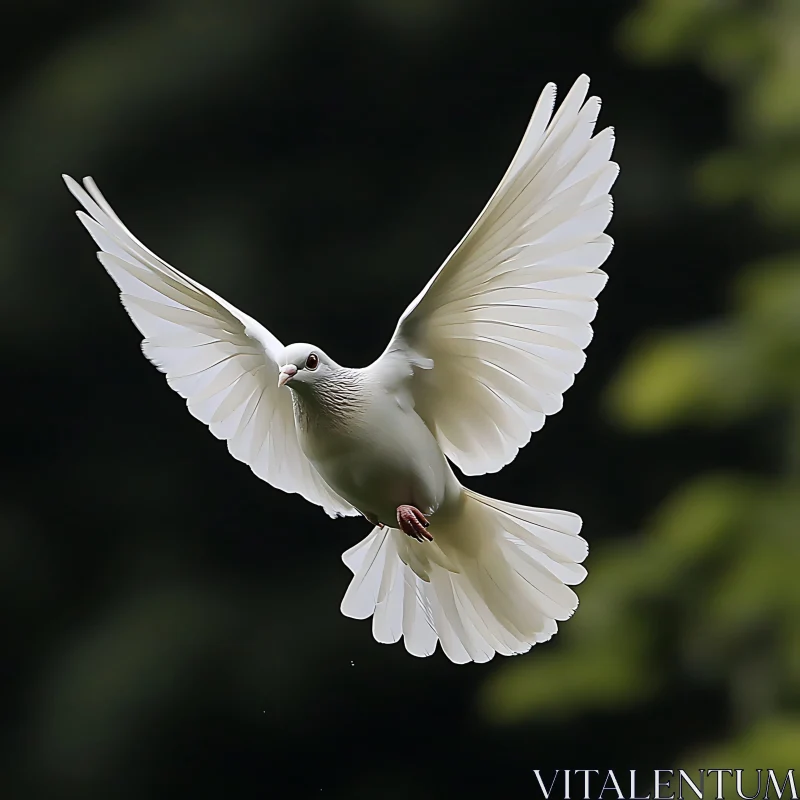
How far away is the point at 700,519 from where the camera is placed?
2471 millimetres

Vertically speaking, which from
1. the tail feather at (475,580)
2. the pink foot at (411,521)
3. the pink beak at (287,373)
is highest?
the tail feather at (475,580)

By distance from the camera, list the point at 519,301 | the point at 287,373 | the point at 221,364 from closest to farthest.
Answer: the point at 287,373 → the point at 519,301 → the point at 221,364

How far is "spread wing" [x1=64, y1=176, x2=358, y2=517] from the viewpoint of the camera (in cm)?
125

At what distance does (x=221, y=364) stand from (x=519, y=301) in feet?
1.09

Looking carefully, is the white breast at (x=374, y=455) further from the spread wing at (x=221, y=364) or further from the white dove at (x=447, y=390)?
the spread wing at (x=221, y=364)

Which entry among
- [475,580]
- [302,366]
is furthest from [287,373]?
[475,580]

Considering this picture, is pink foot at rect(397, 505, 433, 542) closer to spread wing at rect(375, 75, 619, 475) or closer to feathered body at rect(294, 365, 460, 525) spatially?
feathered body at rect(294, 365, 460, 525)

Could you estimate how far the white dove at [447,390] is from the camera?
43.7 inches

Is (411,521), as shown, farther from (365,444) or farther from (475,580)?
(475,580)

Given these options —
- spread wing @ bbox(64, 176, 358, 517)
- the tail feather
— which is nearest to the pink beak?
spread wing @ bbox(64, 176, 358, 517)

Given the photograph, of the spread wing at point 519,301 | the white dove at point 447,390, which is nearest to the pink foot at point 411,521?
the white dove at point 447,390

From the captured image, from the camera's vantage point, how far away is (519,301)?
3.90 ft

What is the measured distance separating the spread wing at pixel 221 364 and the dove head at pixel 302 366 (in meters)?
0.10

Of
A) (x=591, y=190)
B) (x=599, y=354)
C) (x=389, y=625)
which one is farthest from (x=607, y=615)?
(x=591, y=190)
